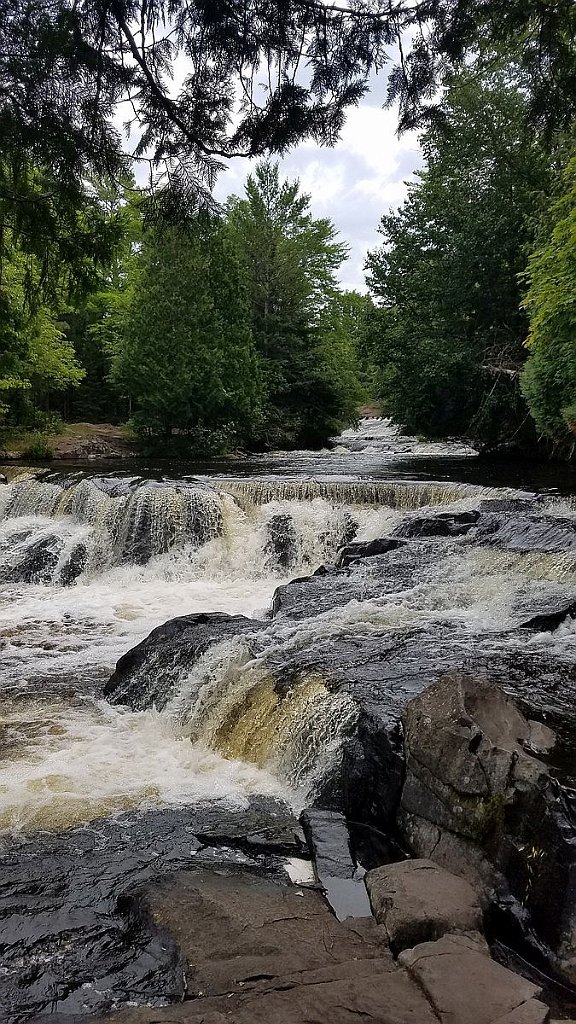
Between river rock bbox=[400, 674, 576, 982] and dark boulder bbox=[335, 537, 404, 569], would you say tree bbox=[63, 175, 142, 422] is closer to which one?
dark boulder bbox=[335, 537, 404, 569]

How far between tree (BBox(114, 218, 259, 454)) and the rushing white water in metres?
7.15

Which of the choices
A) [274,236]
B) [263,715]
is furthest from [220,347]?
[263,715]

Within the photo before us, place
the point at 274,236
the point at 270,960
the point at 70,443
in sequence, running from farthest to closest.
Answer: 1. the point at 274,236
2. the point at 70,443
3. the point at 270,960

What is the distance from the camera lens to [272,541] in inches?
417

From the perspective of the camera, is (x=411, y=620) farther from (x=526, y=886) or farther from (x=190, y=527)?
(x=190, y=527)

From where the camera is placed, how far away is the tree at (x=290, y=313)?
80.2 feet

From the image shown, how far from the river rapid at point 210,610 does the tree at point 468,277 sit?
3894 mm

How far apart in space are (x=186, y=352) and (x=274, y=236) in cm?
828

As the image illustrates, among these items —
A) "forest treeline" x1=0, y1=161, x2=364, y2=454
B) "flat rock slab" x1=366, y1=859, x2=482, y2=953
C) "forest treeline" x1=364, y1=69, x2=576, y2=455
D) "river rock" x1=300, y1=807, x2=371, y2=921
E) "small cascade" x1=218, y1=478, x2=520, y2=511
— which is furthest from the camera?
"forest treeline" x1=0, y1=161, x2=364, y2=454

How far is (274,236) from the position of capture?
81.0 ft

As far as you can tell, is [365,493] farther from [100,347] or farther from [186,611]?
[100,347]

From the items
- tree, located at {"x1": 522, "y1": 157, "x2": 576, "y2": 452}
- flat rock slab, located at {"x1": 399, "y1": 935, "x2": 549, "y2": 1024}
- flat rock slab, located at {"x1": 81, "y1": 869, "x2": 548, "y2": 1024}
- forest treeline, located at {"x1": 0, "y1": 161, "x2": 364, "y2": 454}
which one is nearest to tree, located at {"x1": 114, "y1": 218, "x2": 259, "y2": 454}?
forest treeline, located at {"x1": 0, "y1": 161, "x2": 364, "y2": 454}

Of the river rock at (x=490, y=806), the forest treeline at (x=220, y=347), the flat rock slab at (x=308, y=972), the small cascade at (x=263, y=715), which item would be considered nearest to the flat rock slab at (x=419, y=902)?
the flat rock slab at (x=308, y=972)

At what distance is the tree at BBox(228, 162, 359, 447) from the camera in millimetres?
24453
